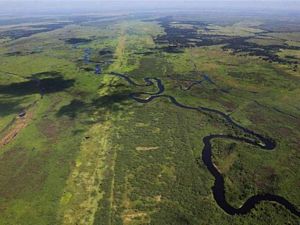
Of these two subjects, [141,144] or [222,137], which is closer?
[141,144]

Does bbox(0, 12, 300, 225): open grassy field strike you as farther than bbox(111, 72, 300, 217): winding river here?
No

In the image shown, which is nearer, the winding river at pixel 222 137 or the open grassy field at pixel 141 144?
the open grassy field at pixel 141 144

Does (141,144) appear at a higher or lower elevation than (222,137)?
higher

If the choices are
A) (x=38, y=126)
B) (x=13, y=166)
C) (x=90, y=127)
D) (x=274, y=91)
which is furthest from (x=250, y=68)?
(x=13, y=166)

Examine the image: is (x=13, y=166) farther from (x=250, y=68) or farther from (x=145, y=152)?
(x=250, y=68)
